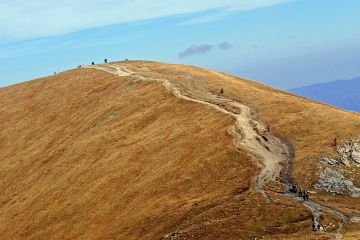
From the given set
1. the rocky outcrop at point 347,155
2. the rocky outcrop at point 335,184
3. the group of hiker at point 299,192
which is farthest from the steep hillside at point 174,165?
the rocky outcrop at point 347,155

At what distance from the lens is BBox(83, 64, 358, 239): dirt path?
5644cm

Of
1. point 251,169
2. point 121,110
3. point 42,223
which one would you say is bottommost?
point 42,223

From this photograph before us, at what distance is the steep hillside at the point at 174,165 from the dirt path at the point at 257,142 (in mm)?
186

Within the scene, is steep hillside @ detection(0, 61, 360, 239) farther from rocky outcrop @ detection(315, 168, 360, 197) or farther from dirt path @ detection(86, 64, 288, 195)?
rocky outcrop @ detection(315, 168, 360, 197)

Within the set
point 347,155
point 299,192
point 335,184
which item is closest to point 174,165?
point 299,192

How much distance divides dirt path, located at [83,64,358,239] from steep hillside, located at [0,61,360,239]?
0.61ft

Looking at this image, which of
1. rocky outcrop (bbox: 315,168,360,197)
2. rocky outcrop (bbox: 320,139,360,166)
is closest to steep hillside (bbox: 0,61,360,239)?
rocky outcrop (bbox: 315,168,360,197)

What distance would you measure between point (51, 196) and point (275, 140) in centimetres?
4256

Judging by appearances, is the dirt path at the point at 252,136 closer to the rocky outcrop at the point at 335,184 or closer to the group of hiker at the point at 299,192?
the group of hiker at the point at 299,192

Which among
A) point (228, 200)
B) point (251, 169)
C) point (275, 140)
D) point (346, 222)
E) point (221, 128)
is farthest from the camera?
point (221, 128)

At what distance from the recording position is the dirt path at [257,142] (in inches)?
2222

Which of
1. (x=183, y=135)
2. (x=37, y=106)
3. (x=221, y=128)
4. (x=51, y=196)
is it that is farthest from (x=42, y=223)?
(x=37, y=106)

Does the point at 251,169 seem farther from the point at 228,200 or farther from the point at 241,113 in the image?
the point at 241,113

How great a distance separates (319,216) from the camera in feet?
173
